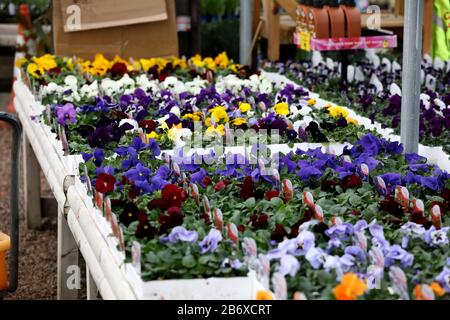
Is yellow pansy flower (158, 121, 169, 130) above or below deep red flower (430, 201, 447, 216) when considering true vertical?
above

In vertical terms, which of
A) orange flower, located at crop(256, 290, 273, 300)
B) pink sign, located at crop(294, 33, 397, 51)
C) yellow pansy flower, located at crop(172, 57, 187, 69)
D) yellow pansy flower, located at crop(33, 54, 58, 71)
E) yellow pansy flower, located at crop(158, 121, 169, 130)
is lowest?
orange flower, located at crop(256, 290, 273, 300)

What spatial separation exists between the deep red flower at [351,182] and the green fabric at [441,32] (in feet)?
7.06

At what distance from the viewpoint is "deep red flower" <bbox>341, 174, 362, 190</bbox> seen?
10.1 ft

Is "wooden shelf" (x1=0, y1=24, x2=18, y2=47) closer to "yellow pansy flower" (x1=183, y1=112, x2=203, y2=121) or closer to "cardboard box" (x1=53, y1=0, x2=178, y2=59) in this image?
"cardboard box" (x1=53, y1=0, x2=178, y2=59)

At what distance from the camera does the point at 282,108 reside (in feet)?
14.3

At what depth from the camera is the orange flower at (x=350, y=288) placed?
6.79ft

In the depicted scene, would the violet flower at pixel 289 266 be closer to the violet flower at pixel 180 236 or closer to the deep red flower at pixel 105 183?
the violet flower at pixel 180 236

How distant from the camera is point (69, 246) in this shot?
4059 mm

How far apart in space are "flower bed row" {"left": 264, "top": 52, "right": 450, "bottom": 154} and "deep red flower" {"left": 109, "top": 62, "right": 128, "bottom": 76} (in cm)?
100

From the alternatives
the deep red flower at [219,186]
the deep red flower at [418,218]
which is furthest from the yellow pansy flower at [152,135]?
the deep red flower at [418,218]

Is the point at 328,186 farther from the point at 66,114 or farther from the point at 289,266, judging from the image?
the point at 66,114

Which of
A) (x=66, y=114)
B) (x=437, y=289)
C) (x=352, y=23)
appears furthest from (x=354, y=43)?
(x=437, y=289)

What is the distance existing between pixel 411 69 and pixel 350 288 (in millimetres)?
1536

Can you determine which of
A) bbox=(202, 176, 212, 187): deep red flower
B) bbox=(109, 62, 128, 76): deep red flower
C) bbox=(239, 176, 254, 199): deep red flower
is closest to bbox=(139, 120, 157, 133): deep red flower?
bbox=(202, 176, 212, 187): deep red flower
